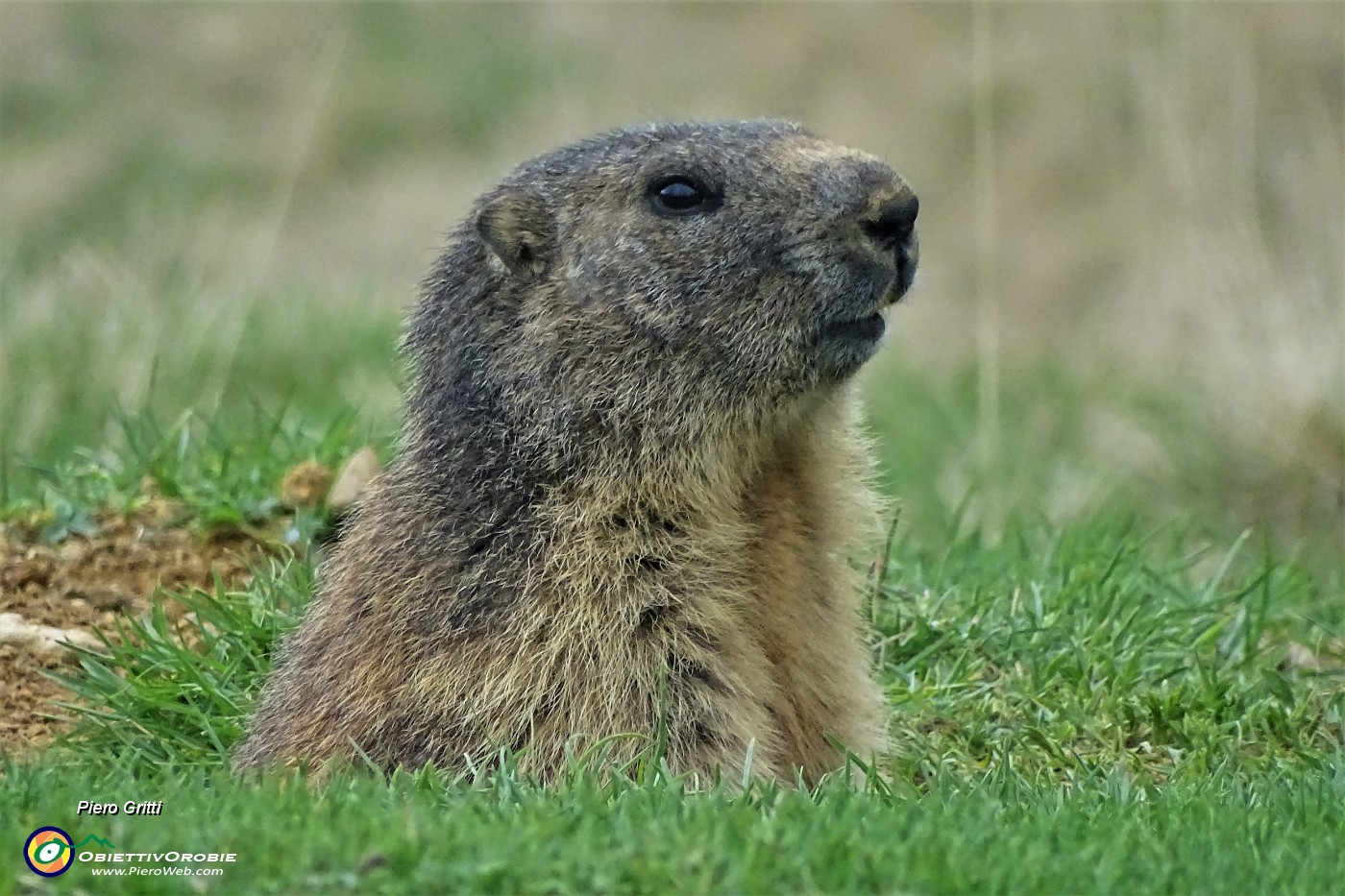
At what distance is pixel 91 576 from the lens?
5.67 meters

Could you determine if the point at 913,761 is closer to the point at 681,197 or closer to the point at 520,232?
the point at 681,197

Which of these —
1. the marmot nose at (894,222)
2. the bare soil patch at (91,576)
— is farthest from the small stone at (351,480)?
the marmot nose at (894,222)

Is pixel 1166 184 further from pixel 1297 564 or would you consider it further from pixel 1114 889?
pixel 1114 889

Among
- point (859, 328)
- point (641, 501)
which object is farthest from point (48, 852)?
point (859, 328)

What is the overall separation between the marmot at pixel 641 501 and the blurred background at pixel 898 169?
0.89 metres

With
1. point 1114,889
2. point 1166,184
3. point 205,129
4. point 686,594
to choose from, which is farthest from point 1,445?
point 205,129

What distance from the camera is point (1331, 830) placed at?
374cm

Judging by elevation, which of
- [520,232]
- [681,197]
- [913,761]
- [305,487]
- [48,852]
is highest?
[681,197]

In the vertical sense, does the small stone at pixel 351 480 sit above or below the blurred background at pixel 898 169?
above

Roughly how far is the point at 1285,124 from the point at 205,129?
11.5 m

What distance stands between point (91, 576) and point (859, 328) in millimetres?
A: 2677

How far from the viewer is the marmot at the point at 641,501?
430cm

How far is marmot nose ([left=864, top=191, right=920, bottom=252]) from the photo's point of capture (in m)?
4.38

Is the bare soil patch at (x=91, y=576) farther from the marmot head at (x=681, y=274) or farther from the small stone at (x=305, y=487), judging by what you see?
the marmot head at (x=681, y=274)
